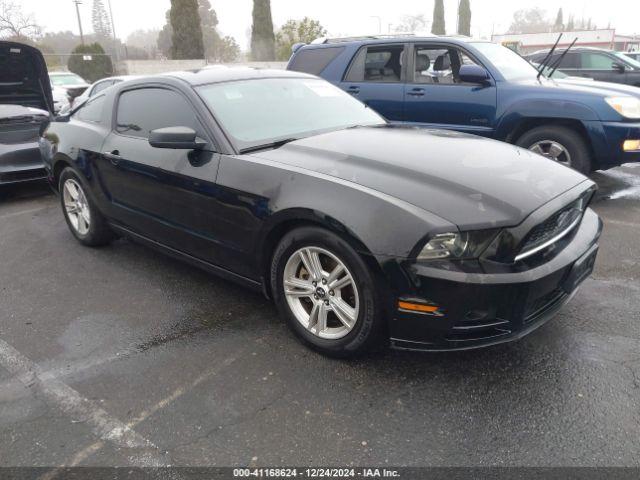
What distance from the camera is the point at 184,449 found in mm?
2242

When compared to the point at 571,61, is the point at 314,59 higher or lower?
higher

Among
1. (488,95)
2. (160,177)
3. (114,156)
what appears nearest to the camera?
(160,177)

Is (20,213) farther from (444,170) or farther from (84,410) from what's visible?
(444,170)

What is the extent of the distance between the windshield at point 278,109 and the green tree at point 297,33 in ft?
90.1

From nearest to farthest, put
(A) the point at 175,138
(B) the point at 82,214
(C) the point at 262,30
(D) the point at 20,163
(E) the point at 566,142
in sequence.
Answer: (A) the point at 175,138
(B) the point at 82,214
(E) the point at 566,142
(D) the point at 20,163
(C) the point at 262,30

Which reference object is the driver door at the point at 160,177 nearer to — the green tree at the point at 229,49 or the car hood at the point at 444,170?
the car hood at the point at 444,170

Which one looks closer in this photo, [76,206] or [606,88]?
[76,206]

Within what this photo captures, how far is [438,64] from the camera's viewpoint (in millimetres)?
6422

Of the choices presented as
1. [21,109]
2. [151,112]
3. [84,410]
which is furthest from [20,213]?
[84,410]

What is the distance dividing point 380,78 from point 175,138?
4.20m

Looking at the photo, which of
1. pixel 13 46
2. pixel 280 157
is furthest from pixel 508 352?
pixel 13 46

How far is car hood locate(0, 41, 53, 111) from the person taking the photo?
678 centimetres

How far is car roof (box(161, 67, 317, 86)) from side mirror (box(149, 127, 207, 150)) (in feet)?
1.81

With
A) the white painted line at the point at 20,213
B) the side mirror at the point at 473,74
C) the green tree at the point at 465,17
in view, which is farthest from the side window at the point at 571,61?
the green tree at the point at 465,17
